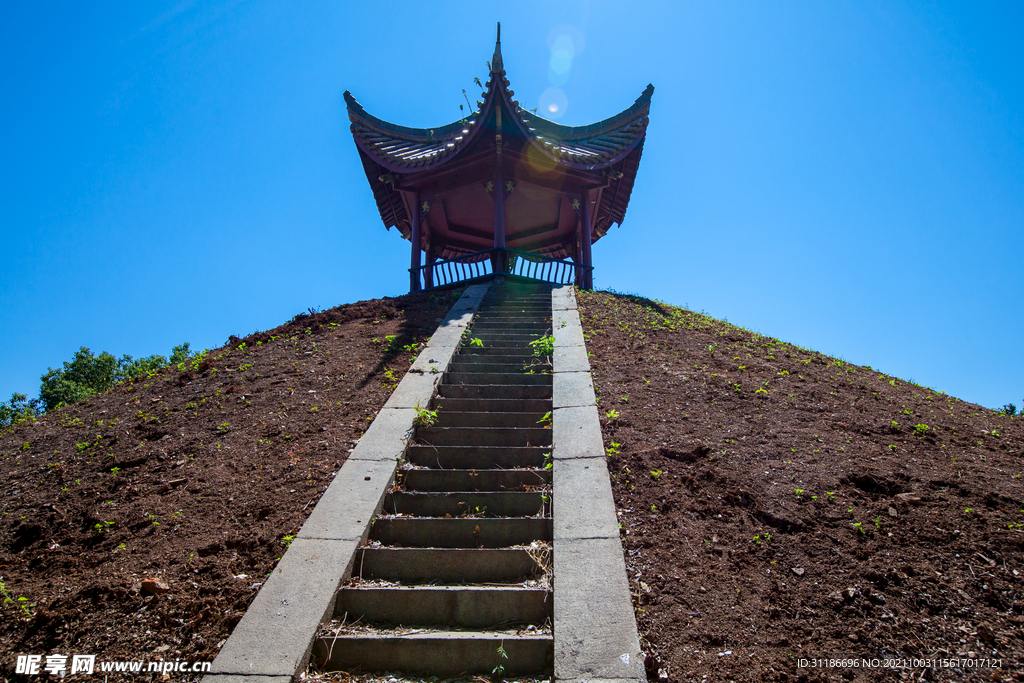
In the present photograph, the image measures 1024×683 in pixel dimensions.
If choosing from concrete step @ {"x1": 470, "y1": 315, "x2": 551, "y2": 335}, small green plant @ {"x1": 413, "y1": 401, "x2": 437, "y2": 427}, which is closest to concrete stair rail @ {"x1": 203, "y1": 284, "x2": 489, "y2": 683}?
small green plant @ {"x1": 413, "y1": 401, "x2": 437, "y2": 427}

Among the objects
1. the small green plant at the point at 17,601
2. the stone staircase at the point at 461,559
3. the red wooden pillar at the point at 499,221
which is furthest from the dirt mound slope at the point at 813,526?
the red wooden pillar at the point at 499,221

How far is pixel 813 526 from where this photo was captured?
3.77 meters

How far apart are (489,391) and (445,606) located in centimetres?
319

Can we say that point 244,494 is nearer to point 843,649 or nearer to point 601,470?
point 601,470

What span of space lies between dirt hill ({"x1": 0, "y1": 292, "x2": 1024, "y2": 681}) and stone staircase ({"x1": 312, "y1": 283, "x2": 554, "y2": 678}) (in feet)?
1.99

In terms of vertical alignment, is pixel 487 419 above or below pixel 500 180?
below

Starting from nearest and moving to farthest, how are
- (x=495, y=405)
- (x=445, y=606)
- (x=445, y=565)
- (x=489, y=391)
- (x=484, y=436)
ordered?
(x=445, y=606) < (x=445, y=565) < (x=484, y=436) < (x=495, y=405) < (x=489, y=391)

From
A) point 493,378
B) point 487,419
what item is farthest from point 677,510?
point 493,378

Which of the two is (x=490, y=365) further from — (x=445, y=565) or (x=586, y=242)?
(x=586, y=242)

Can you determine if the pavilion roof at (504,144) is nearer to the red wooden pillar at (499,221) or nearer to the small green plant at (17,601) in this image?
the red wooden pillar at (499,221)

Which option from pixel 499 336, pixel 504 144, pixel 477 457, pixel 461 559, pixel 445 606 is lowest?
pixel 445 606

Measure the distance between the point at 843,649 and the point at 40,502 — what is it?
5782 mm

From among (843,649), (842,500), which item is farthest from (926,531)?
(843,649)

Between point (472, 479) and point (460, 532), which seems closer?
point (460, 532)
